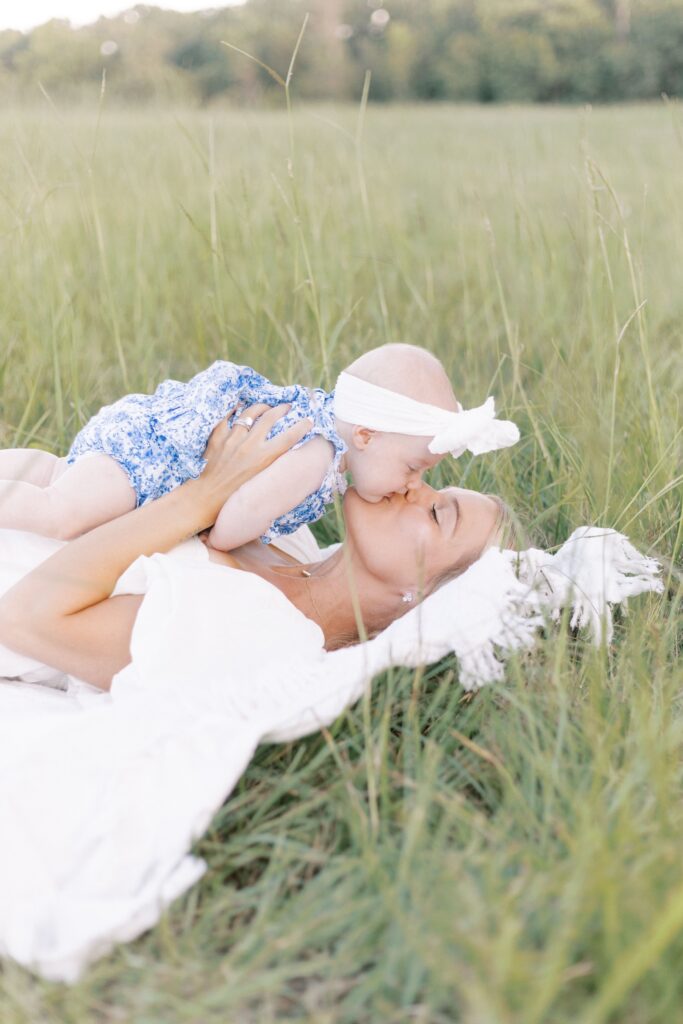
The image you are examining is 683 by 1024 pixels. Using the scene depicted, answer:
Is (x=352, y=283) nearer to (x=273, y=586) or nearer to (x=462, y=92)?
(x=273, y=586)

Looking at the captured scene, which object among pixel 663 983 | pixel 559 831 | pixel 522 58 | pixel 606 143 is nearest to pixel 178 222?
pixel 559 831

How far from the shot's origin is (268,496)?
2.01 metres

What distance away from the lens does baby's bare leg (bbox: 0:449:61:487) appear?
215 centimetres

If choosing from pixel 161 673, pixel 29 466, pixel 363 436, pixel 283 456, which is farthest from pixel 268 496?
pixel 29 466

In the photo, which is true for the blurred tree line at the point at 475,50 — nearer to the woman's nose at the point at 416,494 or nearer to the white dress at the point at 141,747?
the woman's nose at the point at 416,494

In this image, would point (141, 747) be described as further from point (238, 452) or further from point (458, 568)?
point (458, 568)

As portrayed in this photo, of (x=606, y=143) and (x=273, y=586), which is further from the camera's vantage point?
(x=606, y=143)

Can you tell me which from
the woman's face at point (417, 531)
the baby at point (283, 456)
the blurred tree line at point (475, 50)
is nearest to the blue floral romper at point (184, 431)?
the baby at point (283, 456)

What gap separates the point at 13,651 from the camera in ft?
6.38

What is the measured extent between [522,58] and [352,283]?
20.1 meters

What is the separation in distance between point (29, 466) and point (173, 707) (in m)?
0.74

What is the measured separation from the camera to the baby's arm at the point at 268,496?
202 cm

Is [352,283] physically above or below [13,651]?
above

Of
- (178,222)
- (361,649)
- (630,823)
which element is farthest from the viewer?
(178,222)
